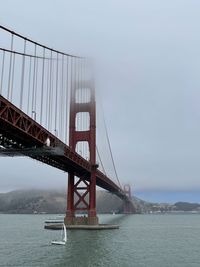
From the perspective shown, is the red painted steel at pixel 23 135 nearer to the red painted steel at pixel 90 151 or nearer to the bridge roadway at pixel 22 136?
the bridge roadway at pixel 22 136

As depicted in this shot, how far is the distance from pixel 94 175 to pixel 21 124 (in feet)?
99.1

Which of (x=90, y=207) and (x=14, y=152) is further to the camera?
(x=90, y=207)

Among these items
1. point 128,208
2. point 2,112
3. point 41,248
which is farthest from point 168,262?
point 128,208

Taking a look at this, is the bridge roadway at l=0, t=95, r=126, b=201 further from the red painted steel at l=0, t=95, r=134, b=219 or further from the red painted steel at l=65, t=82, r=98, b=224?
the red painted steel at l=65, t=82, r=98, b=224

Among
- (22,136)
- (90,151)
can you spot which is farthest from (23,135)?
(90,151)

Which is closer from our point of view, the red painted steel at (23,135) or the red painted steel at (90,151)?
the red painted steel at (23,135)

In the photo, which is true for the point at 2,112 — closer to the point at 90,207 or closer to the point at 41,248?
the point at 41,248

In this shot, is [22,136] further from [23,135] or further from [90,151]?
[90,151]

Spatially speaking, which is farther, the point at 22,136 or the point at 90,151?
the point at 90,151

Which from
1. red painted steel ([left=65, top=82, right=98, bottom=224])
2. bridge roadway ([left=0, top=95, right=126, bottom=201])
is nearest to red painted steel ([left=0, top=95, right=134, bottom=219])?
bridge roadway ([left=0, top=95, right=126, bottom=201])

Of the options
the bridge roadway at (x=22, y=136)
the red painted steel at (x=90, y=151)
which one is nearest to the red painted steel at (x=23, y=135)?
the bridge roadway at (x=22, y=136)

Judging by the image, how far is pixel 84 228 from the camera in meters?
54.8

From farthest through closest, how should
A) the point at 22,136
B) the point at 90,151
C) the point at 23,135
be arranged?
the point at 90,151 → the point at 22,136 → the point at 23,135

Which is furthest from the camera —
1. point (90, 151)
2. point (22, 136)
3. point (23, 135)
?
point (90, 151)
